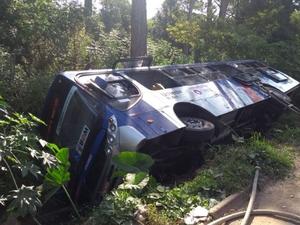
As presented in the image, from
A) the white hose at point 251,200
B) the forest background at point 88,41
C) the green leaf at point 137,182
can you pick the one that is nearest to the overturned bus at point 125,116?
the green leaf at point 137,182

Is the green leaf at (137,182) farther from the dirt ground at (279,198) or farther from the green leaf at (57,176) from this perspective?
the dirt ground at (279,198)

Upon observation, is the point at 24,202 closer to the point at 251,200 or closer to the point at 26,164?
the point at 26,164

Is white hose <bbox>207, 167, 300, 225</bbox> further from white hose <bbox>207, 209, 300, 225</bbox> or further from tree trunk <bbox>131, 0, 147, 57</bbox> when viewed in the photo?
tree trunk <bbox>131, 0, 147, 57</bbox>

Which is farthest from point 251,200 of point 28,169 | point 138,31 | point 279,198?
point 138,31

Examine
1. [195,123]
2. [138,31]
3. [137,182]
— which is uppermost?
[138,31]

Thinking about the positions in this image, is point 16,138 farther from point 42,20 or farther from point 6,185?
point 42,20

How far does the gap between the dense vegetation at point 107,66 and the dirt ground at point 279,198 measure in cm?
24

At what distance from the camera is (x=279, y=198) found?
4.83 m

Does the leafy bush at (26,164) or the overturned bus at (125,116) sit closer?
the leafy bush at (26,164)

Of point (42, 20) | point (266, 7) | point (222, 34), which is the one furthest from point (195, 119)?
point (266, 7)


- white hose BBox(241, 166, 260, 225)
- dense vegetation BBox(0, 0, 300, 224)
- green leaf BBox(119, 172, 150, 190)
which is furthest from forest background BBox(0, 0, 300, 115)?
white hose BBox(241, 166, 260, 225)

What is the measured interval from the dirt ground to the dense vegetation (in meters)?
0.24

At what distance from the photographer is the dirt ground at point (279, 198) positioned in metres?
4.18

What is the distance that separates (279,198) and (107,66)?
21.6 ft
